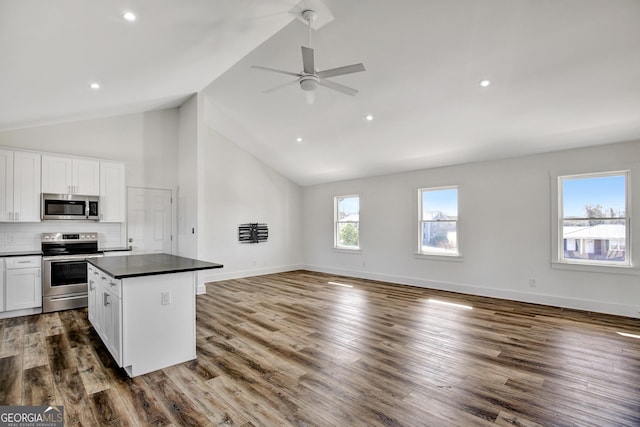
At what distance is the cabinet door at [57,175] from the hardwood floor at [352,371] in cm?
192

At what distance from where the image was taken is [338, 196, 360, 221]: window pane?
7.93 m

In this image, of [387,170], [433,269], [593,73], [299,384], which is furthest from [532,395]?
[387,170]

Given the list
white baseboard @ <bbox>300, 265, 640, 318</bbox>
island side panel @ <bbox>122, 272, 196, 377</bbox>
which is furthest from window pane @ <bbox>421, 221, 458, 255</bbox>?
island side panel @ <bbox>122, 272, 196, 377</bbox>

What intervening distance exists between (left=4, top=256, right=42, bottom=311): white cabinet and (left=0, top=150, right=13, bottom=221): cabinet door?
72 cm

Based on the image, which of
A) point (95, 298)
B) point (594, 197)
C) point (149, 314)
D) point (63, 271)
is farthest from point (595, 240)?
point (63, 271)

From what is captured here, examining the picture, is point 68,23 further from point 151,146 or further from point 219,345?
point 151,146

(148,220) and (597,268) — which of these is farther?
(148,220)

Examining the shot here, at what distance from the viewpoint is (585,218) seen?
16.0 feet

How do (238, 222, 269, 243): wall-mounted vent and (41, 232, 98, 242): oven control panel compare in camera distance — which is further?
(238, 222, 269, 243): wall-mounted vent

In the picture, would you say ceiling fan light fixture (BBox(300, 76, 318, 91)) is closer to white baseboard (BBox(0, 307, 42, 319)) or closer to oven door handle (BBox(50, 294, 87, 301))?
oven door handle (BBox(50, 294, 87, 301))

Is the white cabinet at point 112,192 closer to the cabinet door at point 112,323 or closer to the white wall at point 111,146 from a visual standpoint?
the white wall at point 111,146

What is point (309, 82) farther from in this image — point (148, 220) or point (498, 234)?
point (148, 220)

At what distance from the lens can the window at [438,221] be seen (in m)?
6.27

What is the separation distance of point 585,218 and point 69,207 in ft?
26.5
